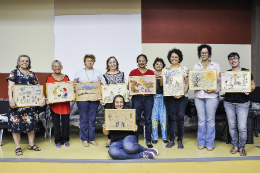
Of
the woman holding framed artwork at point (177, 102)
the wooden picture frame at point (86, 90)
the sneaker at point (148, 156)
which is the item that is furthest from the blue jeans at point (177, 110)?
the wooden picture frame at point (86, 90)

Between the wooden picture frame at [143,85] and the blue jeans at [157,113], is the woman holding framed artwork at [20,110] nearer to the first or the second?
the wooden picture frame at [143,85]

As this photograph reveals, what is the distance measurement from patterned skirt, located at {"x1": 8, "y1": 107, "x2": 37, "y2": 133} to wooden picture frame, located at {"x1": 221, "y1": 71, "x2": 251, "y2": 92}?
2945 millimetres

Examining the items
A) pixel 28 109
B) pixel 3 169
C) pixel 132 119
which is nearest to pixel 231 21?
pixel 132 119

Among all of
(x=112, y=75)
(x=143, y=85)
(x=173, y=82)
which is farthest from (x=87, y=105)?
(x=173, y=82)

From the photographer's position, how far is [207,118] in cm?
280

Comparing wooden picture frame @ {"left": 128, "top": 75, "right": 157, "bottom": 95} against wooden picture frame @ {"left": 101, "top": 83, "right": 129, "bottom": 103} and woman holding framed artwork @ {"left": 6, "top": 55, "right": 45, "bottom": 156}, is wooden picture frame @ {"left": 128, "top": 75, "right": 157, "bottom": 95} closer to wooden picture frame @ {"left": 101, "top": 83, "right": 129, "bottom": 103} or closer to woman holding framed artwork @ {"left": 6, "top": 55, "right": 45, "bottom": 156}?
wooden picture frame @ {"left": 101, "top": 83, "right": 129, "bottom": 103}

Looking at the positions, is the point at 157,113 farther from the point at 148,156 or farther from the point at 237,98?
the point at 237,98

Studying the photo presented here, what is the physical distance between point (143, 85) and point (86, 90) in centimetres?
95

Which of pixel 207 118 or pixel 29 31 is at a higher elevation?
pixel 29 31

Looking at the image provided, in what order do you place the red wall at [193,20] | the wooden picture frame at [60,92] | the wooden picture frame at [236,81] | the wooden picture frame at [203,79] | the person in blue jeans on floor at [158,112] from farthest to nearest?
1. the red wall at [193,20]
2. the person in blue jeans on floor at [158,112]
3. the wooden picture frame at [60,92]
4. the wooden picture frame at [203,79]
5. the wooden picture frame at [236,81]

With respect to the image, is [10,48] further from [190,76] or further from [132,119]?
[190,76]

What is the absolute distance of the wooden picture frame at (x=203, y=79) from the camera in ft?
8.94

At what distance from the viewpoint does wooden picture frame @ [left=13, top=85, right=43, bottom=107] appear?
263cm

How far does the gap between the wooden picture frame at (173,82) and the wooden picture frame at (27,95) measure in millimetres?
1965
